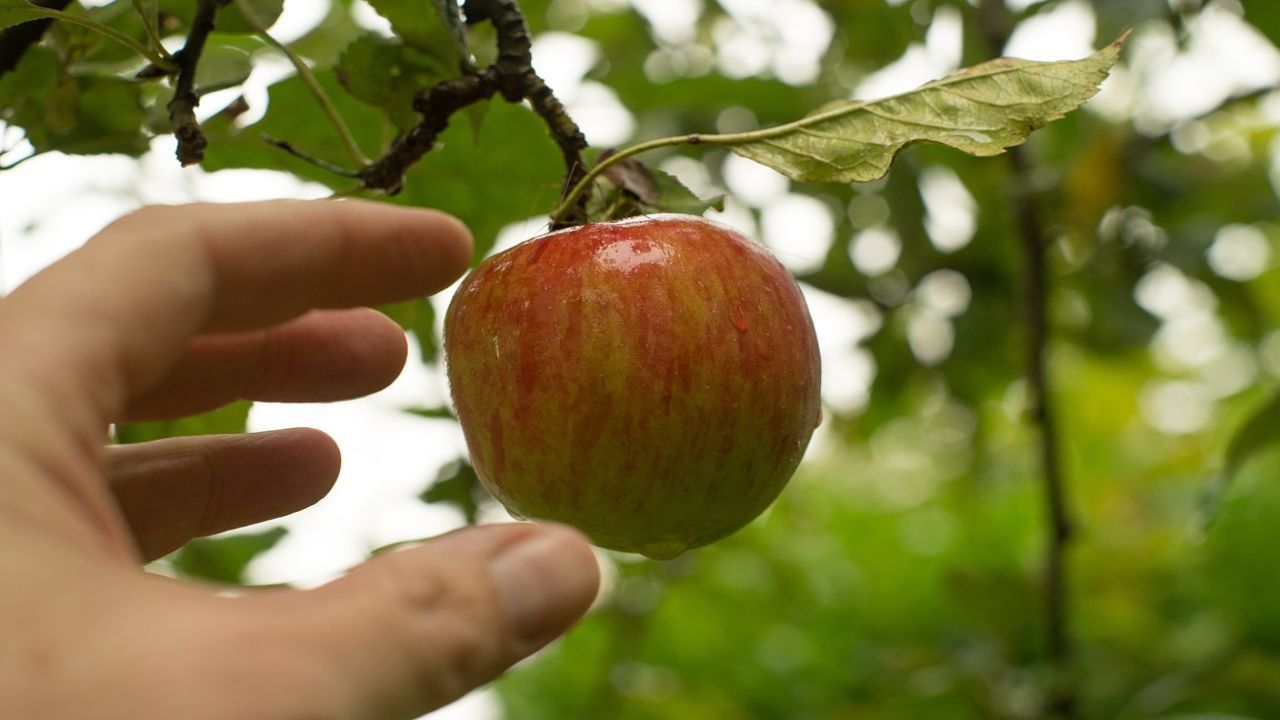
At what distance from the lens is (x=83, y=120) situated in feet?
2.48

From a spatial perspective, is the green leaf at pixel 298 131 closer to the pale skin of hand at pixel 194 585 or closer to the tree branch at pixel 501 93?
the tree branch at pixel 501 93

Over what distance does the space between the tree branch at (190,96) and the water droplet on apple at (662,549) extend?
32 cm

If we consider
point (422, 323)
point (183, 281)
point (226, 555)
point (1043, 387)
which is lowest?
point (226, 555)

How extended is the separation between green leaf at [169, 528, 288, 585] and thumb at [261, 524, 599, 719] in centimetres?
105

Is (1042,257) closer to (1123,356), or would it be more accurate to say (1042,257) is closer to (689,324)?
(1123,356)

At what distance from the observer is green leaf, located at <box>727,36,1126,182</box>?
56 centimetres

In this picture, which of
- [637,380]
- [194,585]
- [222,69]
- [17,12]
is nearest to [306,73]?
[222,69]

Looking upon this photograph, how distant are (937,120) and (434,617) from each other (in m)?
0.36

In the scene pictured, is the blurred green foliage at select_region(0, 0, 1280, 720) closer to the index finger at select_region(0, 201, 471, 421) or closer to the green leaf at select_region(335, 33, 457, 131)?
the green leaf at select_region(335, 33, 457, 131)

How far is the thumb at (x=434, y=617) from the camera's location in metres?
0.36

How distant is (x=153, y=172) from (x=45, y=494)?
112cm

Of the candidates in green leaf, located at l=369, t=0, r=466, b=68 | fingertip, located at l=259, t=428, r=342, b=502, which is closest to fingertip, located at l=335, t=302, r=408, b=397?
fingertip, located at l=259, t=428, r=342, b=502

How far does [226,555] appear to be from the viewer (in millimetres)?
1396

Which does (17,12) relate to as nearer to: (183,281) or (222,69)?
(222,69)
